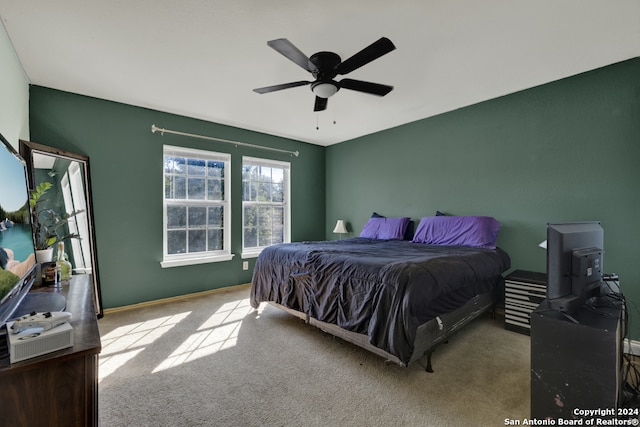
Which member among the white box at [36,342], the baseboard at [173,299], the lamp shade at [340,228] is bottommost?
the baseboard at [173,299]

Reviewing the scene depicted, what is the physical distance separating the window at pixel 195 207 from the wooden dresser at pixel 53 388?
9.55 ft

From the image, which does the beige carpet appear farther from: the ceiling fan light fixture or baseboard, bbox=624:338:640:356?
the ceiling fan light fixture

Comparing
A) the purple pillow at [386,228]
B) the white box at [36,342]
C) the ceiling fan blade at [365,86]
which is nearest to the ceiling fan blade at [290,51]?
the ceiling fan blade at [365,86]

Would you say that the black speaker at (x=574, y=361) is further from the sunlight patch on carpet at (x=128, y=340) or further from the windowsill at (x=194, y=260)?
the windowsill at (x=194, y=260)

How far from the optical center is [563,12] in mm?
1881

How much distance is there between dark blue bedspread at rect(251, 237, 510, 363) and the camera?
185cm

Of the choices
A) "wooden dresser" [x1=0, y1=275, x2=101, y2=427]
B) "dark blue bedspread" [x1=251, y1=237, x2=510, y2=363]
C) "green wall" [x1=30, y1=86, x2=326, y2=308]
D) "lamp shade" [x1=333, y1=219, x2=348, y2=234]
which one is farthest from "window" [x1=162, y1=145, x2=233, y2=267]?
"wooden dresser" [x1=0, y1=275, x2=101, y2=427]

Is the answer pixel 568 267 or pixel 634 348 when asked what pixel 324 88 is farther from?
pixel 634 348

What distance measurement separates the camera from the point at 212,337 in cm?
258

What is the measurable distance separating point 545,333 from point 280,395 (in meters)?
1.49

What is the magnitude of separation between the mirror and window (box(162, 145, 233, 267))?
78 cm

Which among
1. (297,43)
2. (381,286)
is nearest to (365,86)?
(297,43)

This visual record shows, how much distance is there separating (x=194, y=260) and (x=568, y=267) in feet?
12.6

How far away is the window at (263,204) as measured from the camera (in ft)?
14.8
